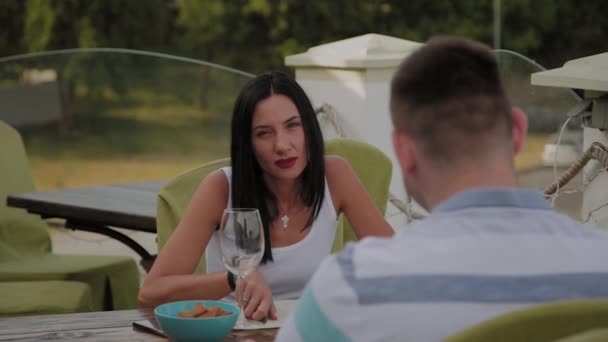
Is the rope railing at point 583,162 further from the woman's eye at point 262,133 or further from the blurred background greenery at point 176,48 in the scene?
the blurred background greenery at point 176,48

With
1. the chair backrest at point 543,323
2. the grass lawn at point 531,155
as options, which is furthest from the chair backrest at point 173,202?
the grass lawn at point 531,155

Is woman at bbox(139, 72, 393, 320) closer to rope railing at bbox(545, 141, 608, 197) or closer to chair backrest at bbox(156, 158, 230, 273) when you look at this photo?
chair backrest at bbox(156, 158, 230, 273)

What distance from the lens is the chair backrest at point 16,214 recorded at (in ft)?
16.2

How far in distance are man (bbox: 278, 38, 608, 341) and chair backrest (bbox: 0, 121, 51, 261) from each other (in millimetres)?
3421

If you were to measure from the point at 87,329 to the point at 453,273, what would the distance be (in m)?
1.17

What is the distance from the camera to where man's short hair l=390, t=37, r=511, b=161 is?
1.65m

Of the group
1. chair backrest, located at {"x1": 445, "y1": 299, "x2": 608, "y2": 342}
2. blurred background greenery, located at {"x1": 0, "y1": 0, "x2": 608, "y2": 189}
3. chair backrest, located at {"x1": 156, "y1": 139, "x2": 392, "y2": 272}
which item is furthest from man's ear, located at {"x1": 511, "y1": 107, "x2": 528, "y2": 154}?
blurred background greenery, located at {"x1": 0, "y1": 0, "x2": 608, "y2": 189}

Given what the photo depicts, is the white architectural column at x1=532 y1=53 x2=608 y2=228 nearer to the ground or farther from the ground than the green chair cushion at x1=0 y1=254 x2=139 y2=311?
farther from the ground

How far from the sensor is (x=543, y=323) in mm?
1554

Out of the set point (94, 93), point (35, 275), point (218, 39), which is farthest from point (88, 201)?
point (218, 39)

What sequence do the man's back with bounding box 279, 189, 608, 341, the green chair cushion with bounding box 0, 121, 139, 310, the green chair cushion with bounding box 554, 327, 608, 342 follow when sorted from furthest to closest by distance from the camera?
the green chair cushion with bounding box 0, 121, 139, 310, the man's back with bounding box 279, 189, 608, 341, the green chair cushion with bounding box 554, 327, 608, 342

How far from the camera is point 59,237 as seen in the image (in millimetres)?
8094

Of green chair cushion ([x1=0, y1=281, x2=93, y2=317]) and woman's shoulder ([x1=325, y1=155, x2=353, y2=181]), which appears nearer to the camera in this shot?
woman's shoulder ([x1=325, y1=155, x2=353, y2=181])

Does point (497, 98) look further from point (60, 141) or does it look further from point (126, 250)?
point (60, 141)
